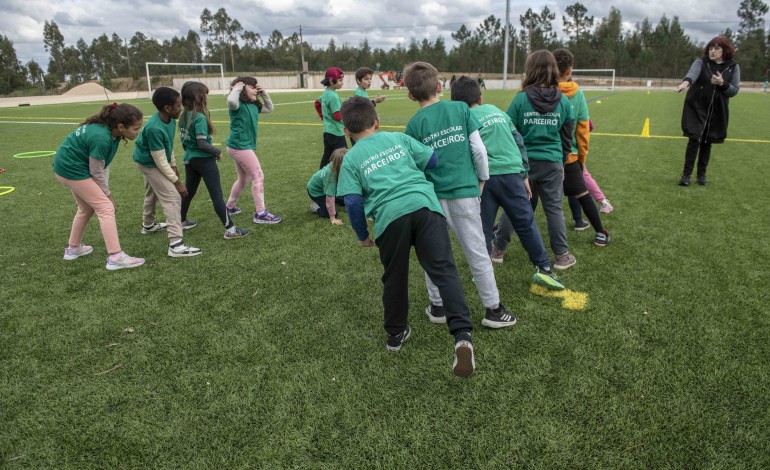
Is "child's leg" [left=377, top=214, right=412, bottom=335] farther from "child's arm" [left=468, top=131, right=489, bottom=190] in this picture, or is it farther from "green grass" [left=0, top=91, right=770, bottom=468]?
"child's arm" [left=468, top=131, right=489, bottom=190]

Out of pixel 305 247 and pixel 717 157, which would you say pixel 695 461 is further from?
pixel 717 157

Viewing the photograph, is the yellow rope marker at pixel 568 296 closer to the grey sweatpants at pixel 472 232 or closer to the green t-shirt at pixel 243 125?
the grey sweatpants at pixel 472 232

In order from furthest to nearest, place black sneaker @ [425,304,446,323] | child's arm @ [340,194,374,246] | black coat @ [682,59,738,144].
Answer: black coat @ [682,59,738,144], black sneaker @ [425,304,446,323], child's arm @ [340,194,374,246]

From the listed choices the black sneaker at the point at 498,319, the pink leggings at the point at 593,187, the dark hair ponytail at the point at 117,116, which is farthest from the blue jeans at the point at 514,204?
the dark hair ponytail at the point at 117,116

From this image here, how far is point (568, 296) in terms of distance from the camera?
3.85m

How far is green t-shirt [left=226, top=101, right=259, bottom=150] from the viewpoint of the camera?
18.0ft

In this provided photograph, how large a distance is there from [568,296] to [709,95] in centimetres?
498

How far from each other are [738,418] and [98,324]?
168 inches

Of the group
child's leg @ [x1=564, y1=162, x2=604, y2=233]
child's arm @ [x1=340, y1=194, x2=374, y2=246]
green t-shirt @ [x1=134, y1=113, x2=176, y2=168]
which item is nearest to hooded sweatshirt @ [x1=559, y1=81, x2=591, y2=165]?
child's leg @ [x1=564, y1=162, x2=604, y2=233]

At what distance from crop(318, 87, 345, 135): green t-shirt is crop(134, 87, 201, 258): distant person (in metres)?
2.28

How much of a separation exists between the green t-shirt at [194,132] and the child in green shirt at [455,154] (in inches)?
107

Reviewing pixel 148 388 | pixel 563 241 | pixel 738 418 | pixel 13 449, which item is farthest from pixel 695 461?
pixel 13 449

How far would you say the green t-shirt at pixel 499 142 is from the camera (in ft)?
11.6

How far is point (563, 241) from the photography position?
14.0ft
